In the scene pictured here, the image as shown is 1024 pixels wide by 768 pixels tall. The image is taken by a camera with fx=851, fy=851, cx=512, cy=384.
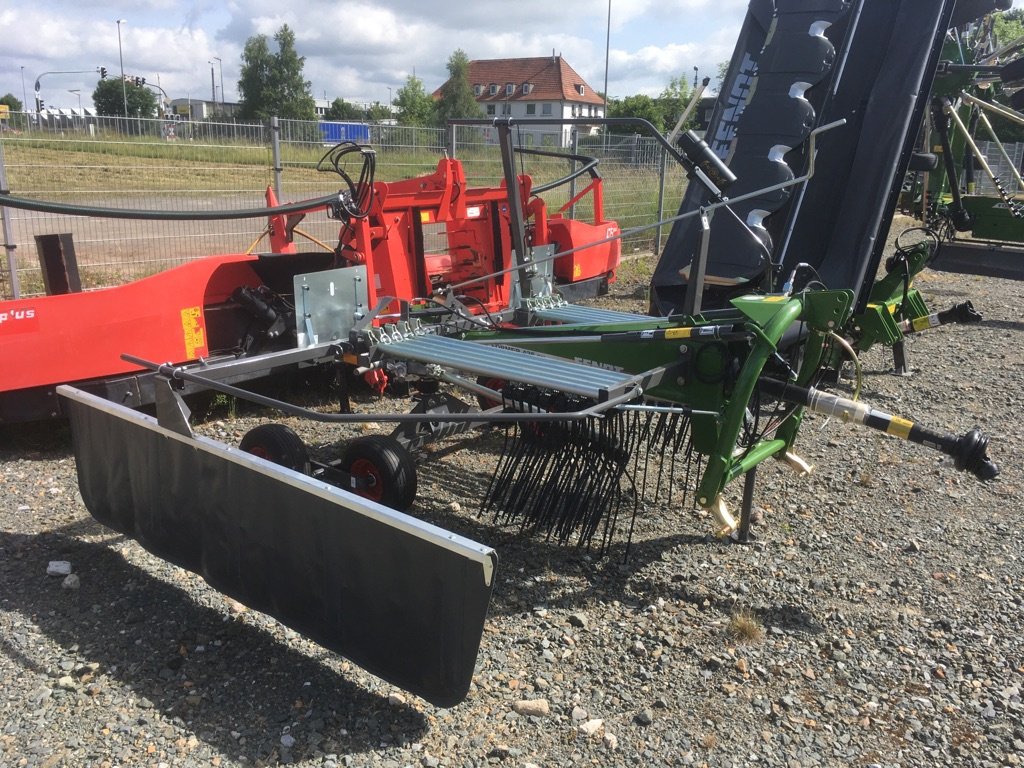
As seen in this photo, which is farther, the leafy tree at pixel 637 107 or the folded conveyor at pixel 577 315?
the leafy tree at pixel 637 107

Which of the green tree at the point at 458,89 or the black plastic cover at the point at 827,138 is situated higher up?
the green tree at the point at 458,89

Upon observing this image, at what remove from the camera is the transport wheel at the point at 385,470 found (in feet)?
12.5

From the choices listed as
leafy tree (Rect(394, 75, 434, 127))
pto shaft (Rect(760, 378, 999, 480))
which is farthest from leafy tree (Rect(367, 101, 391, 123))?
pto shaft (Rect(760, 378, 999, 480))

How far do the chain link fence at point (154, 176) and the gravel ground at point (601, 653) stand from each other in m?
3.76

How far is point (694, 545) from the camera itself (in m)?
3.90

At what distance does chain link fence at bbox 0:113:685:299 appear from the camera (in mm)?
7480

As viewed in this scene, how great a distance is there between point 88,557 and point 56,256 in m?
2.15

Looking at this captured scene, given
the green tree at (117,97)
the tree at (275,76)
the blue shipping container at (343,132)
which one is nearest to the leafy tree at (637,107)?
the tree at (275,76)

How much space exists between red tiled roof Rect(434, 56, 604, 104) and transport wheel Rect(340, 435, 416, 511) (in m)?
70.0

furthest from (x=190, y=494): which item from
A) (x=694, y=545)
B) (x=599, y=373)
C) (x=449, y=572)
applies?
(x=694, y=545)

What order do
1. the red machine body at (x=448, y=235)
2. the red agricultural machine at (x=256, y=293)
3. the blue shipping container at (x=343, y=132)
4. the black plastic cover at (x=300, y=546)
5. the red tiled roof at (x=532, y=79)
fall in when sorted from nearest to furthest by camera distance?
the black plastic cover at (x=300, y=546) < the red agricultural machine at (x=256, y=293) < the red machine body at (x=448, y=235) < the blue shipping container at (x=343, y=132) < the red tiled roof at (x=532, y=79)

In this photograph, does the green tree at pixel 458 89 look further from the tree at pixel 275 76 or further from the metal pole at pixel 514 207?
the metal pole at pixel 514 207

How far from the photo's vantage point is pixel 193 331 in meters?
4.97

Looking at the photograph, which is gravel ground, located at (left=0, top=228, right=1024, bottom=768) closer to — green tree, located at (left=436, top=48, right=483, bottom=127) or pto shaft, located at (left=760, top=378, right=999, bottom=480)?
pto shaft, located at (left=760, top=378, right=999, bottom=480)
